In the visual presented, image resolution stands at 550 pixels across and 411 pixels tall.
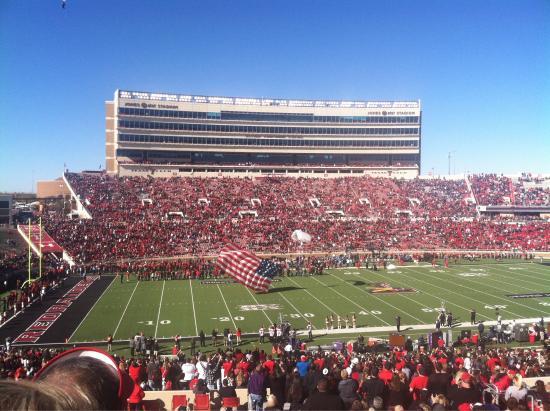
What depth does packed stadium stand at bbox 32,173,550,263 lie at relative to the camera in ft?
148

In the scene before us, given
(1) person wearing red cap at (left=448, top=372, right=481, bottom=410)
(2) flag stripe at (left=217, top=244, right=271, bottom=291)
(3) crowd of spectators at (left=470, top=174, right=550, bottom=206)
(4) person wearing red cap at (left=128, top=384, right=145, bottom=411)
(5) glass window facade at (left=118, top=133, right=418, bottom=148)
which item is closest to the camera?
(4) person wearing red cap at (left=128, top=384, right=145, bottom=411)

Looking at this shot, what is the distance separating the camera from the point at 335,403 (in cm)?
629

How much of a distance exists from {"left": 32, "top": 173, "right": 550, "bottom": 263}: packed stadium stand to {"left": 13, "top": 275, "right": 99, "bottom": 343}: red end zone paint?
8.81 metres

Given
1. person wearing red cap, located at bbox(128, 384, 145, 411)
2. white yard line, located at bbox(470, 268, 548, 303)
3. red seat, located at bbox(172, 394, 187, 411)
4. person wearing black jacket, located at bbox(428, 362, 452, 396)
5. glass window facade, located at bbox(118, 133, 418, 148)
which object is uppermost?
glass window facade, located at bbox(118, 133, 418, 148)

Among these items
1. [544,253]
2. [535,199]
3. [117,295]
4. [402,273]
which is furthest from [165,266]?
[535,199]

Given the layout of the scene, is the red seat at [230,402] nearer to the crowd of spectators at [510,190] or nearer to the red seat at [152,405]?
the red seat at [152,405]

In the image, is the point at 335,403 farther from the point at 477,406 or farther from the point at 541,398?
the point at 541,398

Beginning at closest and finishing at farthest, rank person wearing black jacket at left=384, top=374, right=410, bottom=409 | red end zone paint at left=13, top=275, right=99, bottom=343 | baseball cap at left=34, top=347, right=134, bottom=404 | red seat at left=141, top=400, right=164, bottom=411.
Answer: baseball cap at left=34, top=347, right=134, bottom=404
person wearing black jacket at left=384, top=374, right=410, bottom=409
red seat at left=141, top=400, right=164, bottom=411
red end zone paint at left=13, top=275, right=99, bottom=343

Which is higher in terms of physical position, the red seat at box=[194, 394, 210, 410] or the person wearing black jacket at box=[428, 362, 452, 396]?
the person wearing black jacket at box=[428, 362, 452, 396]

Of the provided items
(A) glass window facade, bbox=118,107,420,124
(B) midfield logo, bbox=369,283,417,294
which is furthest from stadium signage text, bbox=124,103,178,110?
(B) midfield logo, bbox=369,283,417,294

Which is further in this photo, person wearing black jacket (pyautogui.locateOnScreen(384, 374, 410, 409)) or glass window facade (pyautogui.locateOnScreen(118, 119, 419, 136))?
glass window facade (pyautogui.locateOnScreen(118, 119, 419, 136))

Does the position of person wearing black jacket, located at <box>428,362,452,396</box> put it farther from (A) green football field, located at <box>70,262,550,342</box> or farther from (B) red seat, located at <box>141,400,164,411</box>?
(A) green football field, located at <box>70,262,550,342</box>

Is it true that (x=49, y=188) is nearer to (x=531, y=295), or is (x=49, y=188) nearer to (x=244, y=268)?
(x=244, y=268)

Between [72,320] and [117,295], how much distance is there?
579cm
